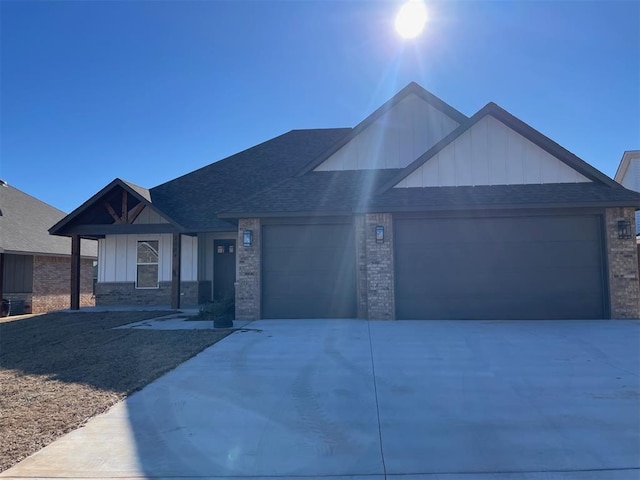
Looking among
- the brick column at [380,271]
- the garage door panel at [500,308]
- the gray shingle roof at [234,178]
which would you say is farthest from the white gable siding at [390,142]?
the garage door panel at [500,308]

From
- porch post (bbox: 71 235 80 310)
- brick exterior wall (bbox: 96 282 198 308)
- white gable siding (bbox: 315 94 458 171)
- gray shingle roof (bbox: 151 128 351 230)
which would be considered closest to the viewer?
white gable siding (bbox: 315 94 458 171)

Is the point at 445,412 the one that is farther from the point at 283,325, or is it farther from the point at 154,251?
the point at 154,251

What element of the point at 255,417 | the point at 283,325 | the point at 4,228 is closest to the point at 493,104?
the point at 283,325

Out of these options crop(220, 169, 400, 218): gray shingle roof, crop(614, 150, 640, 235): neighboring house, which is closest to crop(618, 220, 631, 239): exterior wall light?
crop(220, 169, 400, 218): gray shingle roof

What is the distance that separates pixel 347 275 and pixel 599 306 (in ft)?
20.8

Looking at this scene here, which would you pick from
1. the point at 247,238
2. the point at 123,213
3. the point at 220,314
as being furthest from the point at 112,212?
the point at 220,314

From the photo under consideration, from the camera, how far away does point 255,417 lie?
15.1 feet

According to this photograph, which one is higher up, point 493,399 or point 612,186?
point 612,186

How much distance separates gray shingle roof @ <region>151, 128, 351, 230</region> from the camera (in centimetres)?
1548

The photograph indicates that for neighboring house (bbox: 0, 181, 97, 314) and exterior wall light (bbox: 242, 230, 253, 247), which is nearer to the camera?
exterior wall light (bbox: 242, 230, 253, 247)

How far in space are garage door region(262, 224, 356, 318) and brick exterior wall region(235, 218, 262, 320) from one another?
19cm

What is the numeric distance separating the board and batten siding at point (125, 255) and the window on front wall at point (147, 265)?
156 mm

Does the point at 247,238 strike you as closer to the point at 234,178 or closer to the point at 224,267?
the point at 224,267

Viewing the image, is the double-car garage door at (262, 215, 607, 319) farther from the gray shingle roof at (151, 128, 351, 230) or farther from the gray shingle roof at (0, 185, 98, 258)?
the gray shingle roof at (0, 185, 98, 258)
